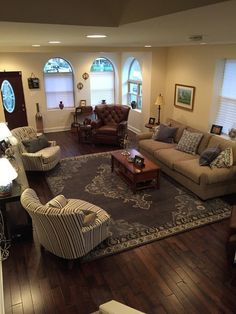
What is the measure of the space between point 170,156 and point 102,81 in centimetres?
479

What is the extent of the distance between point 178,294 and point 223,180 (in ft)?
7.64

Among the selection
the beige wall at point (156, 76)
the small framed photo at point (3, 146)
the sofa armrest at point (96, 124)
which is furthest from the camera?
the sofa armrest at point (96, 124)

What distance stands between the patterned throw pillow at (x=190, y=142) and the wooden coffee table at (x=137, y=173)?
0.96 metres

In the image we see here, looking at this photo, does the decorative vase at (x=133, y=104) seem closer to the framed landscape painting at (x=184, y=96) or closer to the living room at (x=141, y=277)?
the framed landscape painting at (x=184, y=96)

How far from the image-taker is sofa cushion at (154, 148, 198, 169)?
529 cm

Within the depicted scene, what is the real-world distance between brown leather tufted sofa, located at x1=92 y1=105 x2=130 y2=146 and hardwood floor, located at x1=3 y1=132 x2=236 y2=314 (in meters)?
4.00

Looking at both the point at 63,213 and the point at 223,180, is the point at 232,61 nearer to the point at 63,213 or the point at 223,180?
the point at 223,180

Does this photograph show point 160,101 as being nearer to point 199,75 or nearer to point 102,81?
point 199,75

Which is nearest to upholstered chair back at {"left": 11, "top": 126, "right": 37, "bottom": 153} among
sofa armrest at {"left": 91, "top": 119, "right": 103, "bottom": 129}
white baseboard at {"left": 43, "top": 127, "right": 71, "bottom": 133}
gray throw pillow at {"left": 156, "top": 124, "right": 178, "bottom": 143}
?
sofa armrest at {"left": 91, "top": 119, "right": 103, "bottom": 129}

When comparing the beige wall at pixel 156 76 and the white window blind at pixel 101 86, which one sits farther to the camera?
the white window blind at pixel 101 86

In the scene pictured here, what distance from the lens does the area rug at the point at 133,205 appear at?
3783mm

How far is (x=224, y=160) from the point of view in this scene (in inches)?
184

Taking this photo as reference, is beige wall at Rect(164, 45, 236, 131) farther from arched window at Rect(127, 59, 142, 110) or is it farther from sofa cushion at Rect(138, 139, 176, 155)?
arched window at Rect(127, 59, 142, 110)

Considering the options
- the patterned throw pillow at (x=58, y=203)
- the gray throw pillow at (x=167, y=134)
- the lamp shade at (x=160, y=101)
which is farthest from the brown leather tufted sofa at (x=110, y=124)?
the patterned throw pillow at (x=58, y=203)
